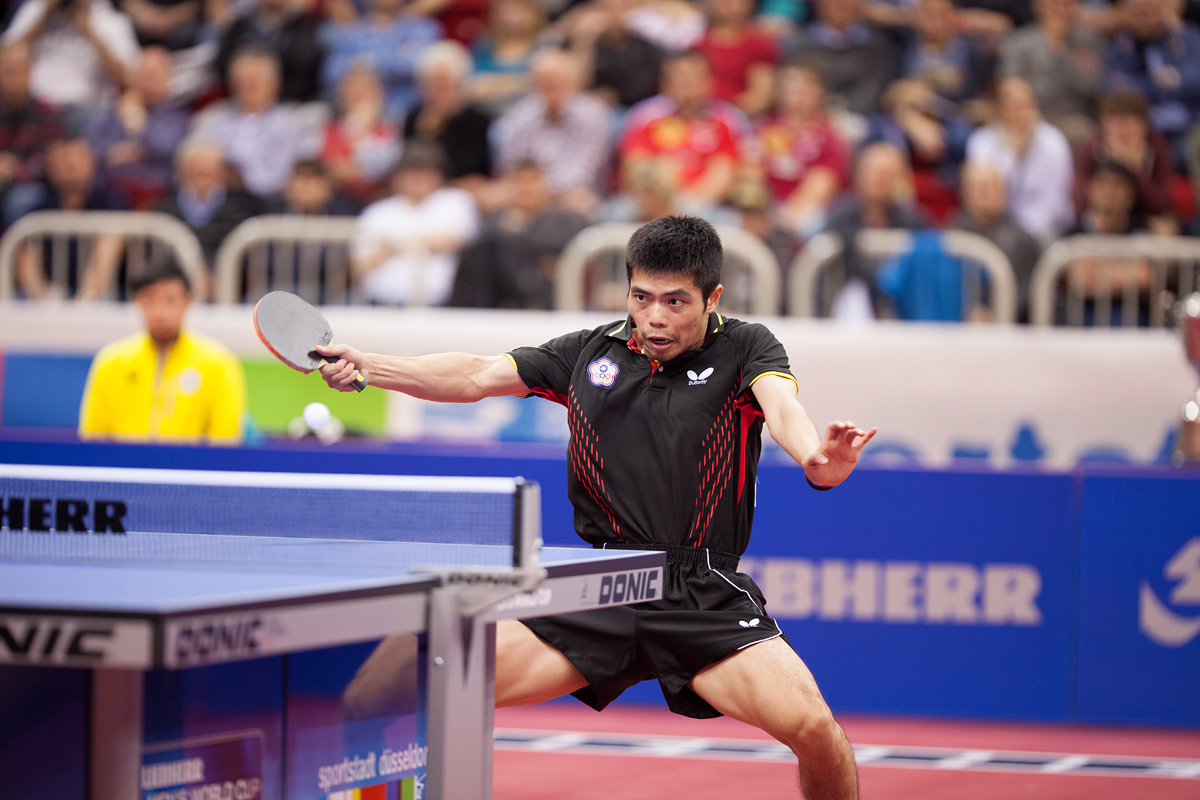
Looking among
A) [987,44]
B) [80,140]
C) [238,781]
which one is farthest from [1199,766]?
[80,140]

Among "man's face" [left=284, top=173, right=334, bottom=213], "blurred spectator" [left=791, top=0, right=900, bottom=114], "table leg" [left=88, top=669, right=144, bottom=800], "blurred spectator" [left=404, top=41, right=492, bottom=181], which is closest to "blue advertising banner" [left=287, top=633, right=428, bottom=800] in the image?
"table leg" [left=88, top=669, right=144, bottom=800]

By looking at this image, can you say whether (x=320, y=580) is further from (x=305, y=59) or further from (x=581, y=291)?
(x=305, y=59)

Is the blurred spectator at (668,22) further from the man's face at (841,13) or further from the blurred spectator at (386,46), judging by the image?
the blurred spectator at (386,46)

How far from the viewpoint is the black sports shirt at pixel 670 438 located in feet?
13.0

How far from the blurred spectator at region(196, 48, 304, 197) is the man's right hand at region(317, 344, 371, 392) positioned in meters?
6.77

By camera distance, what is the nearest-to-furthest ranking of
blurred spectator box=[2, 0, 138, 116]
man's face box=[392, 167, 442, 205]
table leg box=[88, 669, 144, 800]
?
1. table leg box=[88, 669, 144, 800]
2. man's face box=[392, 167, 442, 205]
3. blurred spectator box=[2, 0, 138, 116]

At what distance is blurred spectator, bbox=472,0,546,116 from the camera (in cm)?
1088

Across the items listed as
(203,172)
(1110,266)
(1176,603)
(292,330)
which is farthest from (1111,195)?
(292,330)

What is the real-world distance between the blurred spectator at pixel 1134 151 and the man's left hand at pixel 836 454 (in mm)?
6596

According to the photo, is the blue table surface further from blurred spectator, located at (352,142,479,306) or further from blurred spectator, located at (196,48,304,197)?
blurred spectator, located at (196,48,304,197)

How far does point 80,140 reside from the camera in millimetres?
10188

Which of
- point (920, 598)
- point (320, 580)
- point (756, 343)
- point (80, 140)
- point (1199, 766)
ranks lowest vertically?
point (1199, 766)

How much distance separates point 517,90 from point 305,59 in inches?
73.7

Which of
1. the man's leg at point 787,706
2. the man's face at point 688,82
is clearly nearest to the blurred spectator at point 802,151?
the man's face at point 688,82
